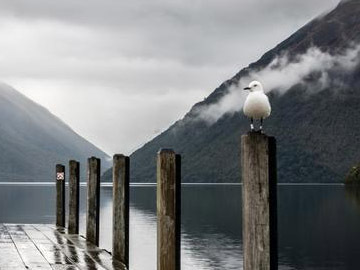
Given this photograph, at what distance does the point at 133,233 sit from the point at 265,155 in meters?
86.7

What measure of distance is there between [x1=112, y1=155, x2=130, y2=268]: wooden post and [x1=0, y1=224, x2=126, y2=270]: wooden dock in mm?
356

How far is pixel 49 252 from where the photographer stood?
1786 cm

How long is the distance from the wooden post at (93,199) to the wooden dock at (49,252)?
14.1 inches

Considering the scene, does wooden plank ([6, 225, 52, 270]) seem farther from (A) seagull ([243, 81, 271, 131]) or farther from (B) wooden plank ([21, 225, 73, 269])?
(A) seagull ([243, 81, 271, 131])

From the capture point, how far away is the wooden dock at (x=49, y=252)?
15758mm

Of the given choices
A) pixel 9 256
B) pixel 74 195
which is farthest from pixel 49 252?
pixel 74 195

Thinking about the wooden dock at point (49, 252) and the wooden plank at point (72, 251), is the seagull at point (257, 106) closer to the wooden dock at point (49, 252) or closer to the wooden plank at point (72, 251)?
the wooden plank at point (72, 251)

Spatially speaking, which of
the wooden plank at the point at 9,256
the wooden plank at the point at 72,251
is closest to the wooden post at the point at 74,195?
the wooden plank at the point at 72,251

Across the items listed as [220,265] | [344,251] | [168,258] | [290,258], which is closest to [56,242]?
[168,258]

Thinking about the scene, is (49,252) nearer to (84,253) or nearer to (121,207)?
(84,253)

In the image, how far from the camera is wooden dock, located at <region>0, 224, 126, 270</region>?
15758mm

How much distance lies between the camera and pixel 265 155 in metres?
9.95

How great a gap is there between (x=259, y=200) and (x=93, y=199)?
42.7ft

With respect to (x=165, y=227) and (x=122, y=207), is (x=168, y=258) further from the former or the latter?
(x=122, y=207)
